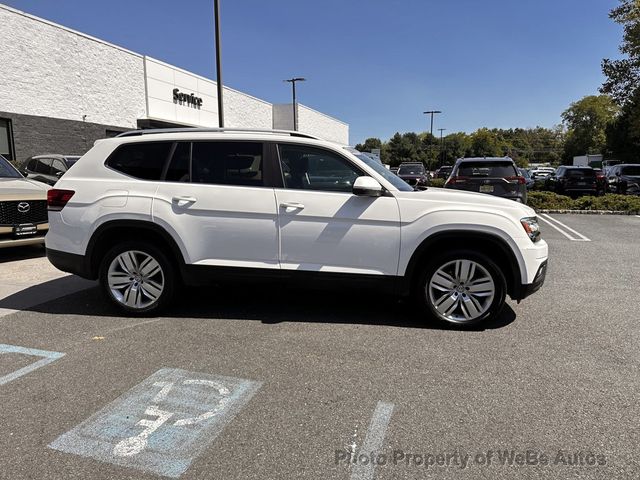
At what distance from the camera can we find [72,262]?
4.98m

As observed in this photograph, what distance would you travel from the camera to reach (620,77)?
92.3 feet

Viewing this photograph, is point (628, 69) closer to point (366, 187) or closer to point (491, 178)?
point (491, 178)

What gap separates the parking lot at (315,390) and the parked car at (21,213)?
238 cm

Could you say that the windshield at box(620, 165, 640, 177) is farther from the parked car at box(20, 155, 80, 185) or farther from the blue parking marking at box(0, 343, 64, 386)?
the blue parking marking at box(0, 343, 64, 386)

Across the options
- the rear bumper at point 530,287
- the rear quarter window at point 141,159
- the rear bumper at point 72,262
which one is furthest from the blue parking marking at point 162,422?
the rear bumper at point 530,287

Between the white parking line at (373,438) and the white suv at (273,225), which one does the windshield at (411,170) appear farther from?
the white parking line at (373,438)

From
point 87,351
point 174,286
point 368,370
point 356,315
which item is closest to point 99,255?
point 174,286

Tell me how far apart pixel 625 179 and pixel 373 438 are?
24.2 metres

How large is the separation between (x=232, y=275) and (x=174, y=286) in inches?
26.0

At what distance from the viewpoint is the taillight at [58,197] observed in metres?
4.94

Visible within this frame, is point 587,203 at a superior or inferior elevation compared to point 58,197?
inferior

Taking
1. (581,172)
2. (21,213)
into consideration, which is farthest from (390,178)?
(581,172)

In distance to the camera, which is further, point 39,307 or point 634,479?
point 39,307

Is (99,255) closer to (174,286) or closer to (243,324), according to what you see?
(174,286)
